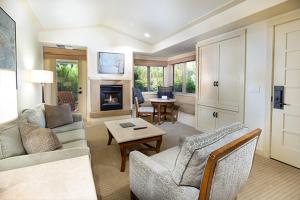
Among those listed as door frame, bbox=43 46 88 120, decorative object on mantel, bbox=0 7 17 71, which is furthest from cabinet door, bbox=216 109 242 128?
door frame, bbox=43 46 88 120

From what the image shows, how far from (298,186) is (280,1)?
220cm

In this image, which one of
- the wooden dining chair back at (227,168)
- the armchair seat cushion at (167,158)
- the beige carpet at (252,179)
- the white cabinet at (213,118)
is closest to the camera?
the wooden dining chair back at (227,168)

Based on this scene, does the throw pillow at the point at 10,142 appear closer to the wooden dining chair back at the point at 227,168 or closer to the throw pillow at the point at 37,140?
the throw pillow at the point at 37,140

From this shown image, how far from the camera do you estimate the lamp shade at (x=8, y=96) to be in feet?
6.38

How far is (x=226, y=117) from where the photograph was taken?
345 centimetres

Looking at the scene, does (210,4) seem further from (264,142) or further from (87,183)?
(87,183)

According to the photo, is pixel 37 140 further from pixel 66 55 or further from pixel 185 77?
pixel 185 77

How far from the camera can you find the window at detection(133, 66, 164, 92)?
6121 millimetres

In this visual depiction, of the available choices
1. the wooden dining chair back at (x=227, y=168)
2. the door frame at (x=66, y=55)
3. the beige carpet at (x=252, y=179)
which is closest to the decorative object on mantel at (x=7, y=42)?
the beige carpet at (x=252, y=179)

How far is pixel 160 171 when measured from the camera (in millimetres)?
1294

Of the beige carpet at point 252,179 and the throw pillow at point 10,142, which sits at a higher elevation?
the throw pillow at point 10,142

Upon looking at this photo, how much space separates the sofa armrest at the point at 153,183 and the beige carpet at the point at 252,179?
473 mm

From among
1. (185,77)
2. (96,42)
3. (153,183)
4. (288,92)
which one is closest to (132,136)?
(153,183)

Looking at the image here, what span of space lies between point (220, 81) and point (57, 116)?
3140mm
